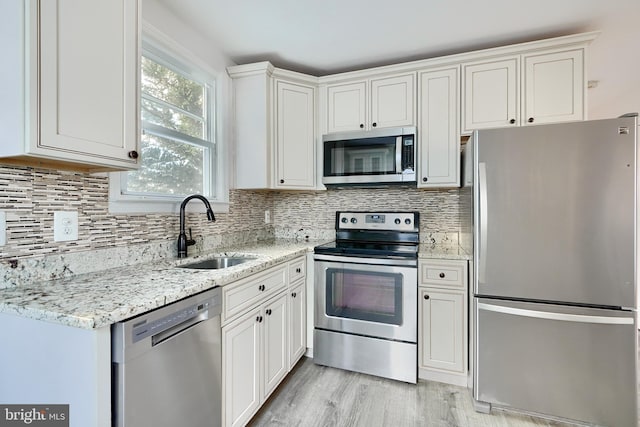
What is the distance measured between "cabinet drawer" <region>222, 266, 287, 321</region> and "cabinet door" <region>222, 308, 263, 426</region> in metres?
0.06

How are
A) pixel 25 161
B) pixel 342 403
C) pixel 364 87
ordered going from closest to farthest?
pixel 25 161 < pixel 342 403 < pixel 364 87

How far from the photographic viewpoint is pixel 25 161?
1099 mm

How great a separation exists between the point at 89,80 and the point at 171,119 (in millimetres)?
861

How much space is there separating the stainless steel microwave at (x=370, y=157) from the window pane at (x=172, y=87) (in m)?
1.01

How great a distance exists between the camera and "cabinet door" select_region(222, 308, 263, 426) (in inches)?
53.5

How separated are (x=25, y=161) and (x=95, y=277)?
0.51 metres

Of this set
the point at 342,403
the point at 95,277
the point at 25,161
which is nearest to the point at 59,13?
the point at 25,161

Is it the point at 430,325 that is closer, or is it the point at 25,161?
the point at 25,161

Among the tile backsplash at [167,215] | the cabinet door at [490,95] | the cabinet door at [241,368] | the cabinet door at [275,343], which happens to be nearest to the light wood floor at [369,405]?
the cabinet door at [275,343]

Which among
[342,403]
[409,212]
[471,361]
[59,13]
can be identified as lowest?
[342,403]

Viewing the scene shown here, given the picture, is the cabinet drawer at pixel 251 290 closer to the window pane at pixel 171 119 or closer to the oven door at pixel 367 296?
the oven door at pixel 367 296

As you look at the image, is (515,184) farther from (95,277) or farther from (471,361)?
(95,277)

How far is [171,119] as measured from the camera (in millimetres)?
1904

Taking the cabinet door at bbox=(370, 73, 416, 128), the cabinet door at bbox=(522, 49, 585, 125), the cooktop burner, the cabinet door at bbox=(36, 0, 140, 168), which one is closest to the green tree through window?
the cabinet door at bbox=(36, 0, 140, 168)
